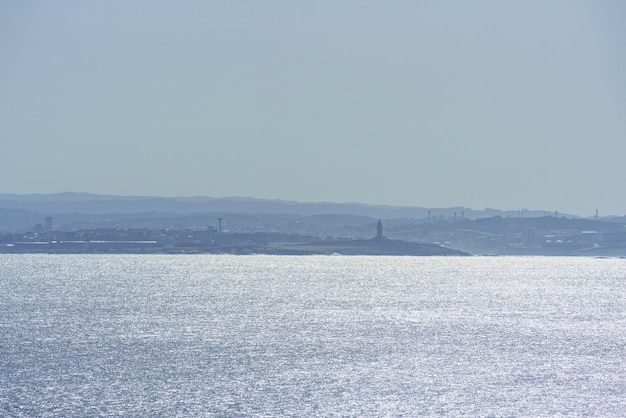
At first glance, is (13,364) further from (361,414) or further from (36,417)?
(361,414)

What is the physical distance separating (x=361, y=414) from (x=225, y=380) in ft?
50.0

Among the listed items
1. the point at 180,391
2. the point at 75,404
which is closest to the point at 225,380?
the point at 180,391

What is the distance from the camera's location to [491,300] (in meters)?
169

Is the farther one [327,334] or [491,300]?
[491,300]

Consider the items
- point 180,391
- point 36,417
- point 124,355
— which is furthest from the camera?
point 124,355

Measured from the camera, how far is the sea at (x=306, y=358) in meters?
71.3

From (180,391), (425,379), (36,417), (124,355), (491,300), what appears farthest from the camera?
(491,300)

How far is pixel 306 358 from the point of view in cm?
9194

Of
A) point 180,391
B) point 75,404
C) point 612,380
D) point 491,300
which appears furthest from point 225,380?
point 491,300

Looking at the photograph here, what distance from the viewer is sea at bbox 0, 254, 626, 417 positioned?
7131 cm

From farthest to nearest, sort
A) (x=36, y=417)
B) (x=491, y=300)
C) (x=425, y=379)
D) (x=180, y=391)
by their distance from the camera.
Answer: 1. (x=491, y=300)
2. (x=425, y=379)
3. (x=180, y=391)
4. (x=36, y=417)

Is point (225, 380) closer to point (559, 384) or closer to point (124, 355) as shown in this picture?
point (124, 355)

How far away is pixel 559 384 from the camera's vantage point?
80062mm

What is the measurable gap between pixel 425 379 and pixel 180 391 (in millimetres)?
18309
